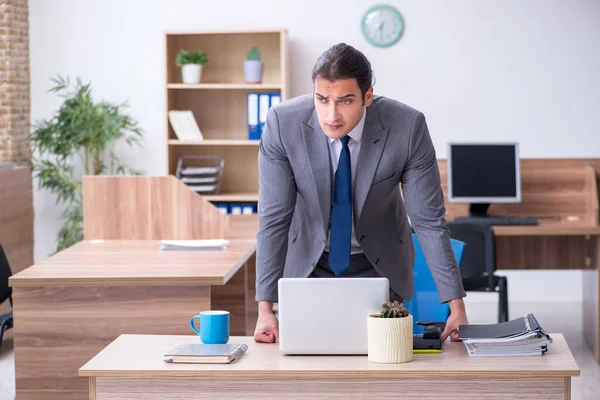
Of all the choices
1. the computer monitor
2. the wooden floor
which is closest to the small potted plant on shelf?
the computer monitor

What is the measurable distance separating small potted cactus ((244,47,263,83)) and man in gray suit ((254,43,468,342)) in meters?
→ 3.75

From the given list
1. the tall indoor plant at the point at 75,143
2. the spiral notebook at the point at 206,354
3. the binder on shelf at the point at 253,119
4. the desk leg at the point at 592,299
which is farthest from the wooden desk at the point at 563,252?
the spiral notebook at the point at 206,354

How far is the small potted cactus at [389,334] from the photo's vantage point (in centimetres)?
213

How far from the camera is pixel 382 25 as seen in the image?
6.63 meters

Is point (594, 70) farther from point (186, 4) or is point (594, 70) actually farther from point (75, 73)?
point (75, 73)

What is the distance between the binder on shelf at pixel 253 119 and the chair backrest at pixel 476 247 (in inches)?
76.4

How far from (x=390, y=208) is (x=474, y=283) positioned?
247cm

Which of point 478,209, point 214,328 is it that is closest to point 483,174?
point 478,209

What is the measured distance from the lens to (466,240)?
4984 millimetres

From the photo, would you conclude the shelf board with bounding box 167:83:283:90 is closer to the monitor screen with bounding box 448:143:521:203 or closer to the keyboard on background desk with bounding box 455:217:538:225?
the monitor screen with bounding box 448:143:521:203

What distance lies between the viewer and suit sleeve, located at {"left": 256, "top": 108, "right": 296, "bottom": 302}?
2.51m

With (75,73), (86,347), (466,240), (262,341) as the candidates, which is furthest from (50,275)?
(75,73)

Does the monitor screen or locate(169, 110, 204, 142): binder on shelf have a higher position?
locate(169, 110, 204, 142): binder on shelf

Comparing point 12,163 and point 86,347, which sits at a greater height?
point 12,163
